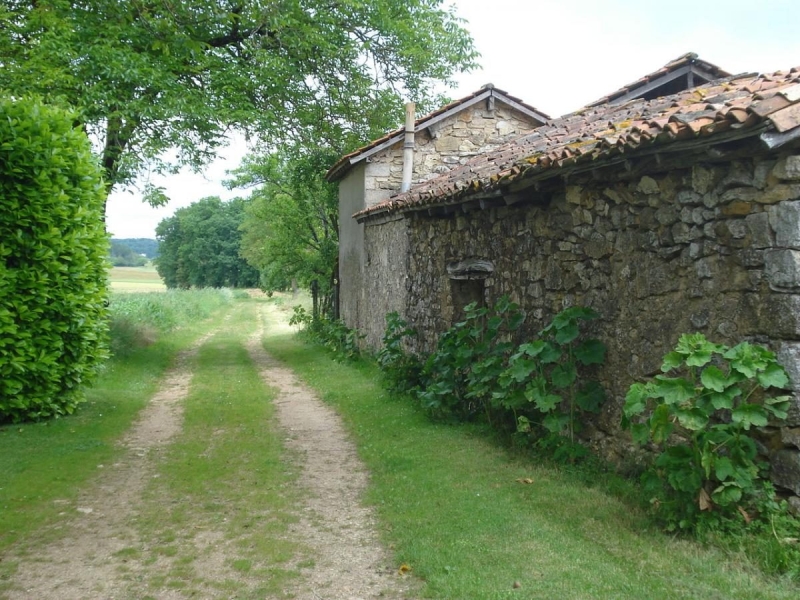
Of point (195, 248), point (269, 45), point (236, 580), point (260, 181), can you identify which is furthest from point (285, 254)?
point (195, 248)

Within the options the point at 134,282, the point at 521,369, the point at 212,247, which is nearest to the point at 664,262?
the point at 521,369

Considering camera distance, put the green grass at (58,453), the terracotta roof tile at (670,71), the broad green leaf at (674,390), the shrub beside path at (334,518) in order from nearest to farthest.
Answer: the shrub beside path at (334,518)
the broad green leaf at (674,390)
the green grass at (58,453)
the terracotta roof tile at (670,71)

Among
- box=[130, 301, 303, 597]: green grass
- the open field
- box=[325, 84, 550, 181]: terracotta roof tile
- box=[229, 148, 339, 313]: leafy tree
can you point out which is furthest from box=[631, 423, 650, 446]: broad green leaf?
box=[229, 148, 339, 313]: leafy tree

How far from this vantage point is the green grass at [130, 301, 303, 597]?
447 centimetres

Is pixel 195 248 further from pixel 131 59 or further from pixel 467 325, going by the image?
pixel 467 325

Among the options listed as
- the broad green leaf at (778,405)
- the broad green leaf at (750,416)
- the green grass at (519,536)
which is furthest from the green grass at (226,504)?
the broad green leaf at (778,405)

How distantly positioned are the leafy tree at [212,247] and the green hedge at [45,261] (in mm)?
59468

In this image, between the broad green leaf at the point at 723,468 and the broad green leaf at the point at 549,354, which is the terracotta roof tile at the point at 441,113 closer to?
the broad green leaf at the point at 549,354

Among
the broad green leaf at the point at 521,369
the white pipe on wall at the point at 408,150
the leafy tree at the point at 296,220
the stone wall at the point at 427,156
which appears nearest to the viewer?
the broad green leaf at the point at 521,369

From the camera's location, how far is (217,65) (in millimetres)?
13797

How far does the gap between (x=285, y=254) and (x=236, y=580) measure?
2004 cm

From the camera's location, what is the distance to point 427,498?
585cm

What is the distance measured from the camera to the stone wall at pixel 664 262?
4434 millimetres

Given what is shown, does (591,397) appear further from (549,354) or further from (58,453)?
(58,453)
